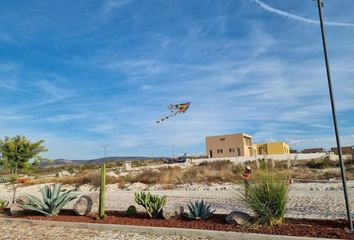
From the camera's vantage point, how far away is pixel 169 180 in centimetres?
2434

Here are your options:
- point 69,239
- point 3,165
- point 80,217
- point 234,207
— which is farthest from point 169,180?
point 69,239

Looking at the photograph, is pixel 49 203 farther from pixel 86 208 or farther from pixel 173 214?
pixel 173 214

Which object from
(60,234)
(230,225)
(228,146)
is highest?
(228,146)

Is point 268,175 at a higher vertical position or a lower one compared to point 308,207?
higher

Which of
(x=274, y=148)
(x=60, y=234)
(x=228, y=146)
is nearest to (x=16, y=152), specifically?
(x=60, y=234)

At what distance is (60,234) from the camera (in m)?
7.80

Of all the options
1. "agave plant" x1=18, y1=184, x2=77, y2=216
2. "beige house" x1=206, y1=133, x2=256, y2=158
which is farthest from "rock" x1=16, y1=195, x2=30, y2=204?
"beige house" x1=206, y1=133, x2=256, y2=158

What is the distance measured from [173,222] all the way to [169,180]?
1643cm

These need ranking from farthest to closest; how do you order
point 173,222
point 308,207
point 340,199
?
point 340,199, point 308,207, point 173,222

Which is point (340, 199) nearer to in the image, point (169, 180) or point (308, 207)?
point (308, 207)

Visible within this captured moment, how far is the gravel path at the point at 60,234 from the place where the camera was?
7.29m

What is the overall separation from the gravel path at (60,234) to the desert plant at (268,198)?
5.34 ft

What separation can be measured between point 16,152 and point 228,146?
44166 millimetres

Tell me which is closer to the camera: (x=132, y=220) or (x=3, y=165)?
(x=132, y=220)
